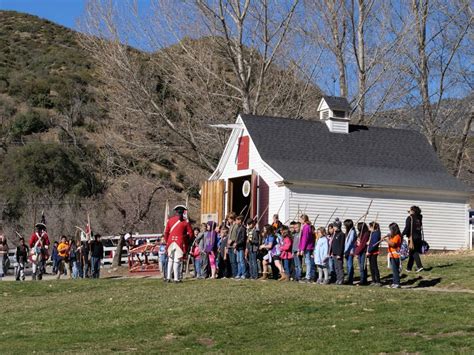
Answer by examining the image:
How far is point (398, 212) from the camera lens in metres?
33.2

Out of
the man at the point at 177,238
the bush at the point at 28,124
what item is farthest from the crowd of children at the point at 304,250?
the bush at the point at 28,124

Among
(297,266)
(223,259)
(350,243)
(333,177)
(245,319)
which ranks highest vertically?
(333,177)

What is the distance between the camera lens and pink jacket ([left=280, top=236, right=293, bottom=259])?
2245cm

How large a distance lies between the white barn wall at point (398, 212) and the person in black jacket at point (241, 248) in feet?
26.6

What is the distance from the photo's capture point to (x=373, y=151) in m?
35.4

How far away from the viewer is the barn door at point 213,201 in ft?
114

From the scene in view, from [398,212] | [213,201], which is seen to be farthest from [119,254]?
[398,212]

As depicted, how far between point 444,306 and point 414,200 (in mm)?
18311

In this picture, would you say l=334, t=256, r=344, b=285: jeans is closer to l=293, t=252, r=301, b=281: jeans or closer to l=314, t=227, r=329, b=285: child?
l=314, t=227, r=329, b=285: child

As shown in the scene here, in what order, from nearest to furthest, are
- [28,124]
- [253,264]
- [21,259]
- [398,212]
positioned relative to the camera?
[253,264] < [21,259] < [398,212] < [28,124]

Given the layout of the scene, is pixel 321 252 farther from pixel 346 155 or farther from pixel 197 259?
pixel 346 155

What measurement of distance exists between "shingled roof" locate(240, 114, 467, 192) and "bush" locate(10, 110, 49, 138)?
3960 cm

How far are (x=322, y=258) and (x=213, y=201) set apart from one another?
1394 centimetres

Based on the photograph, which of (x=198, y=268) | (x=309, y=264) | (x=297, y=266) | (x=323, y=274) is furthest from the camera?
(x=198, y=268)
